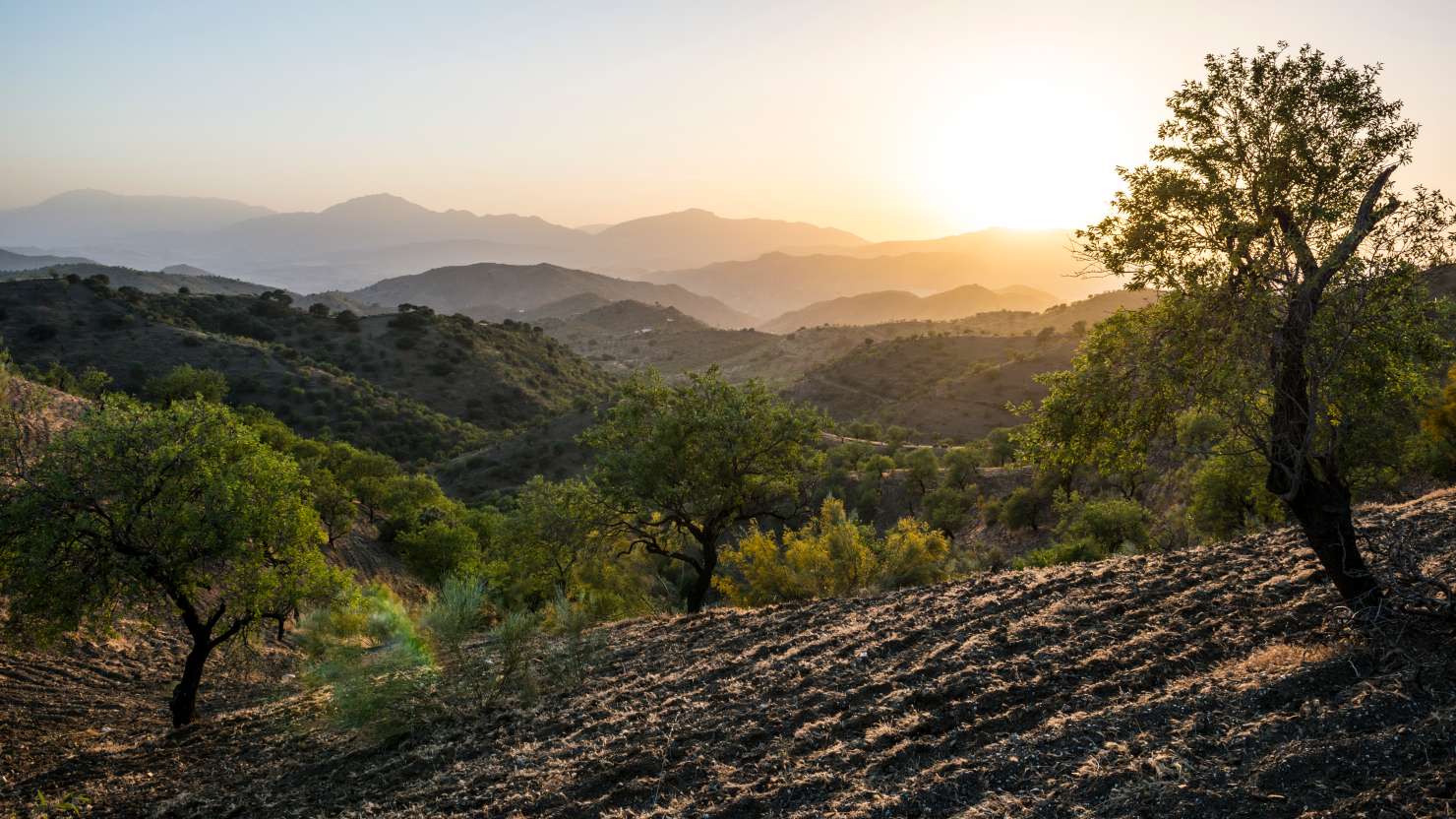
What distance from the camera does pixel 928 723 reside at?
7.91 meters

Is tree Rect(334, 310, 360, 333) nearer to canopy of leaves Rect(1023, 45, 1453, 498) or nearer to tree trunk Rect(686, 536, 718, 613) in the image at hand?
tree trunk Rect(686, 536, 718, 613)

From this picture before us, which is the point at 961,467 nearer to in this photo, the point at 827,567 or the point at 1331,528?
the point at 827,567

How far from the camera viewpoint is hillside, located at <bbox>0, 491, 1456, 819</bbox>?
582 cm

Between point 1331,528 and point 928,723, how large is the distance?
4.81 meters

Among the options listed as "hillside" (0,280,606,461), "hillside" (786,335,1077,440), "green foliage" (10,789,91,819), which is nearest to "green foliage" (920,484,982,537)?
"hillside" (786,335,1077,440)

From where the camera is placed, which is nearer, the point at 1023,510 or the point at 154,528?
the point at 154,528

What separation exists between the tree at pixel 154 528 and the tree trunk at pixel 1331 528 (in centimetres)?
1458

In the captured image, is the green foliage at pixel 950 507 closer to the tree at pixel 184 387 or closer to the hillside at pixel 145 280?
the tree at pixel 184 387

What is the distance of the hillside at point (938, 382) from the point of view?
6850 cm

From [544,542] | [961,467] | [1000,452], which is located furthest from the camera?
[1000,452]

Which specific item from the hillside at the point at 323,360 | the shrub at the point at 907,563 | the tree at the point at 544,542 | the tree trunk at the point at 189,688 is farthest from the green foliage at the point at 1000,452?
the hillside at the point at 323,360

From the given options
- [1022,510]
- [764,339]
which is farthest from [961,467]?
[764,339]

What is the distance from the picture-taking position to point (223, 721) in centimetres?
1397

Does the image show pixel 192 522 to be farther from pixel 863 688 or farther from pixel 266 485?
pixel 863 688
